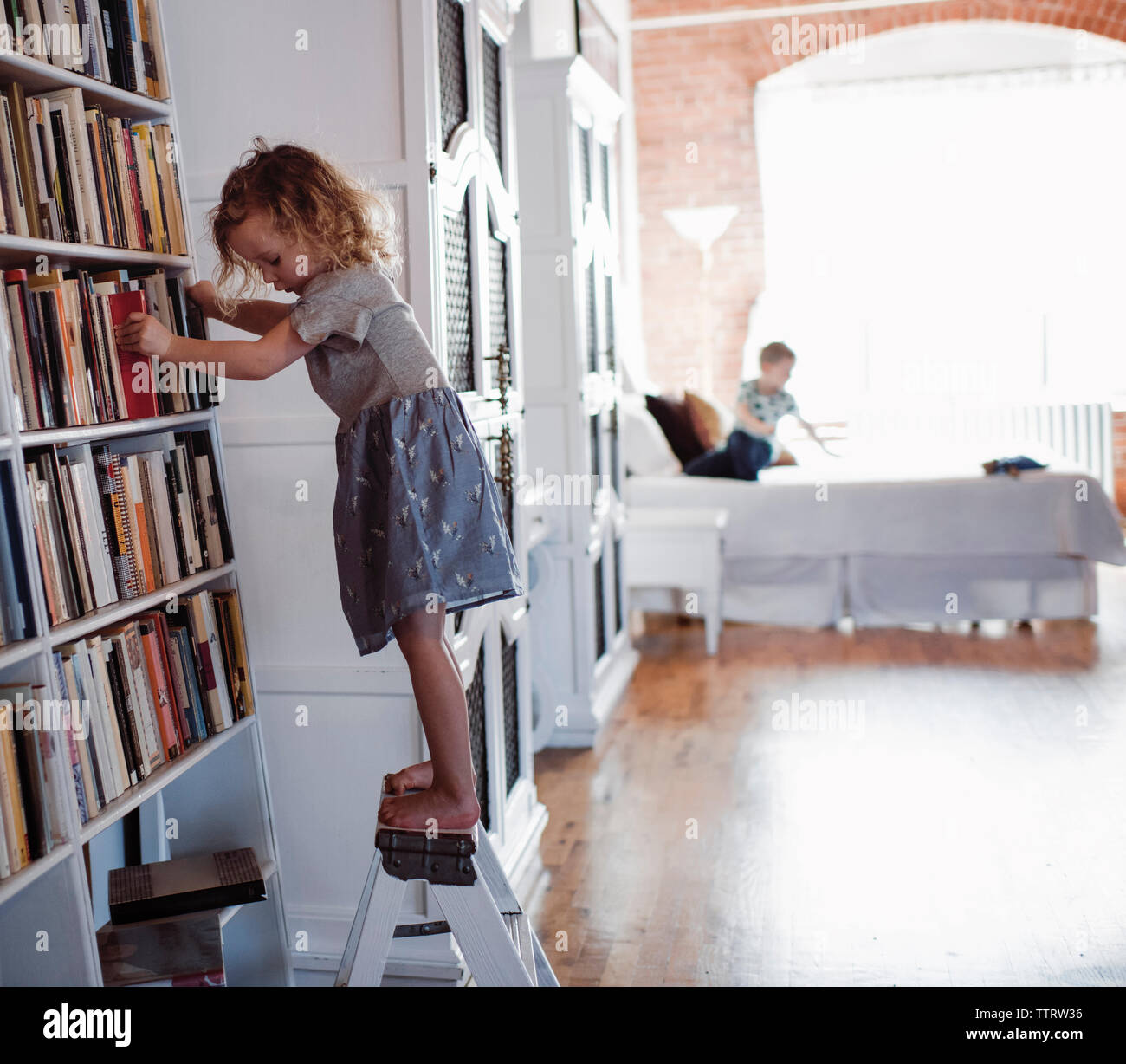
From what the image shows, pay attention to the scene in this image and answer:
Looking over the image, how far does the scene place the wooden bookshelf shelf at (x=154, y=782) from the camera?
5.22ft

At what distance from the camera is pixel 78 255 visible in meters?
1.64

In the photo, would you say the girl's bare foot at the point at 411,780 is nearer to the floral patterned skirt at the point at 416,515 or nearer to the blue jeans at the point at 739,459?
the floral patterned skirt at the point at 416,515

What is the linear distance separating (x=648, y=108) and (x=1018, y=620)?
156 inches

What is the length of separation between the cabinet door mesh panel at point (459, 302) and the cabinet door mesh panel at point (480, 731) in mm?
585

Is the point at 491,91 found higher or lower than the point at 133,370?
higher

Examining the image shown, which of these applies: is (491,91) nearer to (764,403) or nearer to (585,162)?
(585,162)

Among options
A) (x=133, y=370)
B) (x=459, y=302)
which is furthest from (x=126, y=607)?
(x=459, y=302)

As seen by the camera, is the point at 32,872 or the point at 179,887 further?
the point at 179,887

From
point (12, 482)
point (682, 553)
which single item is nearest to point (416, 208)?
point (12, 482)

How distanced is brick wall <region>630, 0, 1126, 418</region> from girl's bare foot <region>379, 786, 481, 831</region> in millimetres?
5864

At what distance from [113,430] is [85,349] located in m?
0.12

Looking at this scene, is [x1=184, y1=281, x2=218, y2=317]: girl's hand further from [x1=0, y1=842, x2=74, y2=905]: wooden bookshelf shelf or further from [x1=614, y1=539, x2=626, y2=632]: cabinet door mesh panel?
[x1=614, y1=539, x2=626, y2=632]: cabinet door mesh panel
